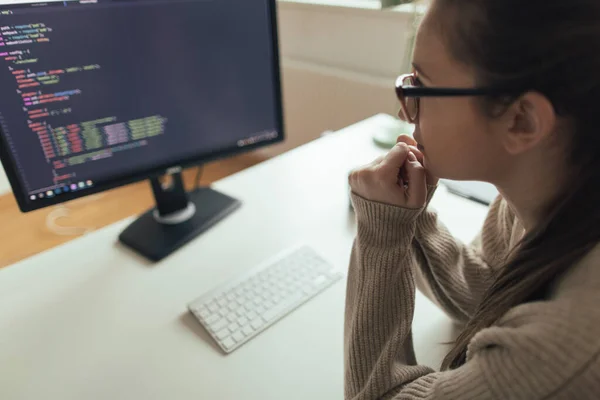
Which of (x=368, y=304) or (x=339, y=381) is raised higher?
(x=368, y=304)

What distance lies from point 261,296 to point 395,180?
0.32 meters

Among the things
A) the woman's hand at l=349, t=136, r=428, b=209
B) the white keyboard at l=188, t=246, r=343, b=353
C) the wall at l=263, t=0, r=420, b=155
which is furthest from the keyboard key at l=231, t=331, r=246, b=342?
the wall at l=263, t=0, r=420, b=155

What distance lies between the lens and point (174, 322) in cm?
77

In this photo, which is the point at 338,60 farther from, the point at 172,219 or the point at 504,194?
the point at 504,194

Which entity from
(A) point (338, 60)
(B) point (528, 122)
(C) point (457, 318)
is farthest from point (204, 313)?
(A) point (338, 60)

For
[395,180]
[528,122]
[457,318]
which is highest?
[528,122]

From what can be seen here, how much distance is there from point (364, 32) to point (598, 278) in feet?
4.82

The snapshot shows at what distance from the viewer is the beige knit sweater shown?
0.43m

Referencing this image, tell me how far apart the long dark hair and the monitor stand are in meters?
0.62

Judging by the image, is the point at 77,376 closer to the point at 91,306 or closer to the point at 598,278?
the point at 91,306

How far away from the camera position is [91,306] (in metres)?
0.80

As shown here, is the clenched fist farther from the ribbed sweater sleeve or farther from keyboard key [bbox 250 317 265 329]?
keyboard key [bbox 250 317 265 329]

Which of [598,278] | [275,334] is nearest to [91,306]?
[275,334]

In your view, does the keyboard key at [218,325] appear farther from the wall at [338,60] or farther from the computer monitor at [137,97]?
the wall at [338,60]
